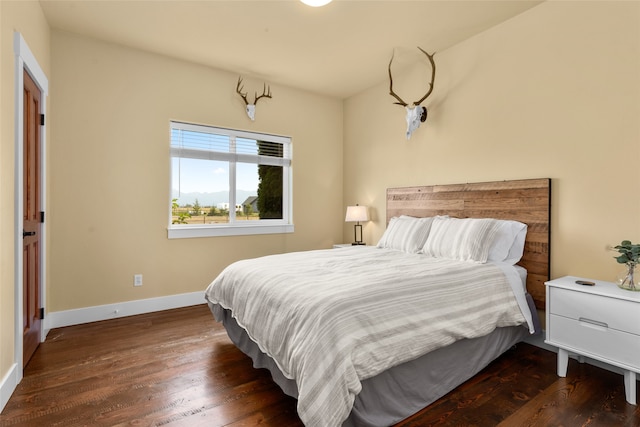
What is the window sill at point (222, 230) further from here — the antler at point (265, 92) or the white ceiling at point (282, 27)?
the white ceiling at point (282, 27)

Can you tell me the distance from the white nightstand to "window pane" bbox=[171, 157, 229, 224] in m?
3.38

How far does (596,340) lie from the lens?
6.52 ft

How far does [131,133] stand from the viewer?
3400 mm

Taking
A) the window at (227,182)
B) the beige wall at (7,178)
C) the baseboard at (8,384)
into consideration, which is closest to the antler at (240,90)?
the window at (227,182)

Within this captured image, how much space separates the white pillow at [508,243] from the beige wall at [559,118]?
222 millimetres

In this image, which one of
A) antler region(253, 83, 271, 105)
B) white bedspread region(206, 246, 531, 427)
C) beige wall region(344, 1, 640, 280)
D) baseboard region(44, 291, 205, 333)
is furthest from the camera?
antler region(253, 83, 271, 105)

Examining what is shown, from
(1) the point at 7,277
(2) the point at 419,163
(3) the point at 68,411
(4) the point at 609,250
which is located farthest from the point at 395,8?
(3) the point at 68,411

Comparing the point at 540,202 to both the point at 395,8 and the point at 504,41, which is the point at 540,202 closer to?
the point at 504,41

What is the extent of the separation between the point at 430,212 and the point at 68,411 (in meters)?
3.27

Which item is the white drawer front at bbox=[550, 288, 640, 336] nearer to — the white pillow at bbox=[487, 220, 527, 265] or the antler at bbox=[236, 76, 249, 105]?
the white pillow at bbox=[487, 220, 527, 265]

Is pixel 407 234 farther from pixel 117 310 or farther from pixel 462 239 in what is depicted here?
pixel 117 310

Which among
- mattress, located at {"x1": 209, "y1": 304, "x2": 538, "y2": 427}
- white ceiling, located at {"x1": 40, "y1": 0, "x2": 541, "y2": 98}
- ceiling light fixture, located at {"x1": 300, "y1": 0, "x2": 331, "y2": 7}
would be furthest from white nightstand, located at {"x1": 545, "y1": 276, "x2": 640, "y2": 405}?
ceiling light fixture, located at {"x1": 300, "y1": 0, "x2": 331, "y2": 7}

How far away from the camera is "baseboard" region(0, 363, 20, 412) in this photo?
5.89 ft

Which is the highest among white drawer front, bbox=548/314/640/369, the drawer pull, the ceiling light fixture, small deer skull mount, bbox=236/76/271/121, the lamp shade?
the ceiling light fixture
